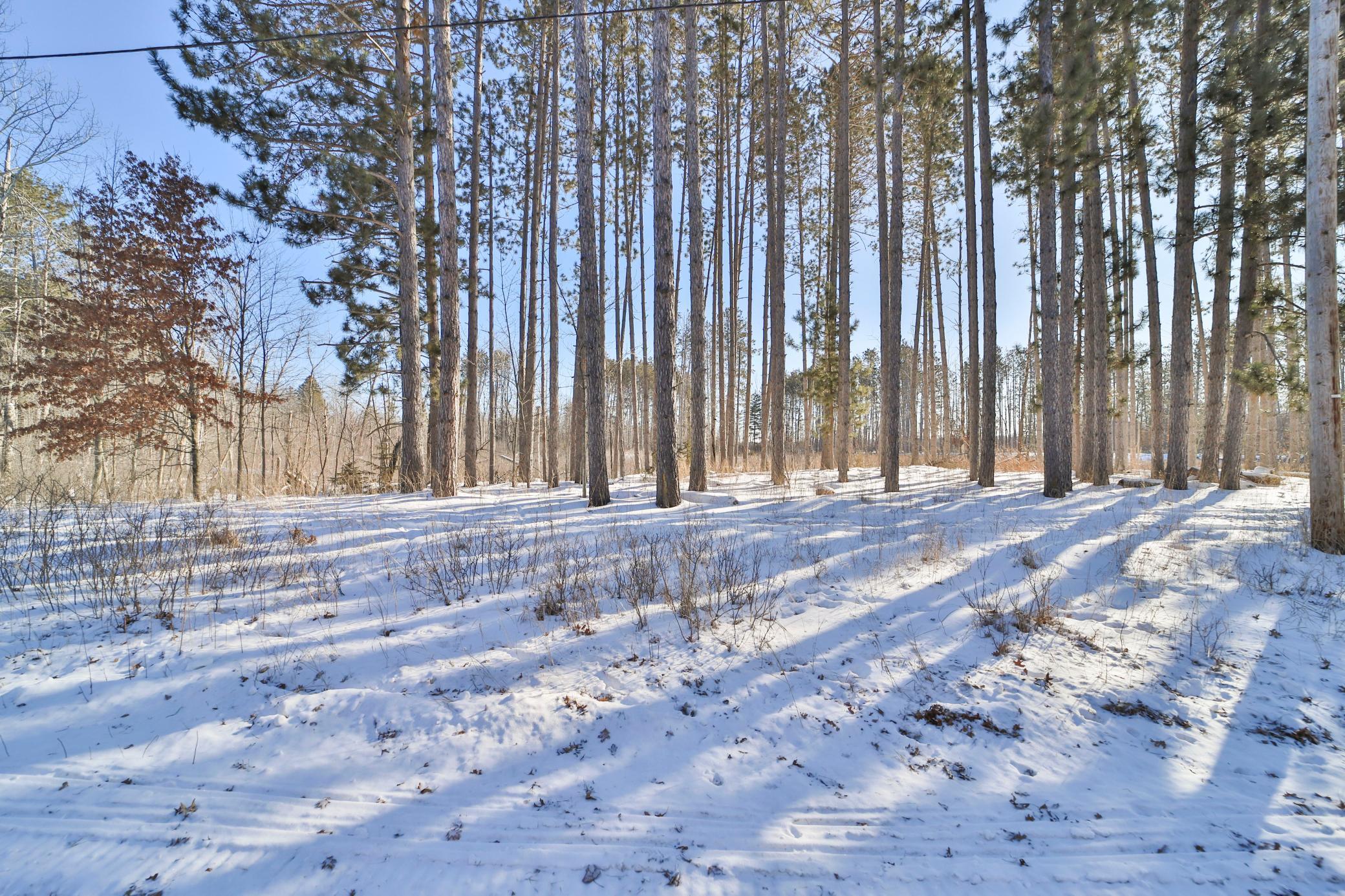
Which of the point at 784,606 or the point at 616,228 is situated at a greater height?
the point at 616,228

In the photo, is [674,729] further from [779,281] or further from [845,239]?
[845,239]

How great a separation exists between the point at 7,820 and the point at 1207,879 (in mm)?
4232

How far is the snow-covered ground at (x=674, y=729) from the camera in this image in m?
1.64

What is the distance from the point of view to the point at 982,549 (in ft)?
17.1

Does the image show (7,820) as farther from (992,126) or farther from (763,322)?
(763,322)

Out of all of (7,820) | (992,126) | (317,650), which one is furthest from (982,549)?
(992,126)

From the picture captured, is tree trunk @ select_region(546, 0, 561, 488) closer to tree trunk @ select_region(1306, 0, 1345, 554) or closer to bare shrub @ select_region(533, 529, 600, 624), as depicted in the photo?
bare shrub @ select_region(533, 529, 600, 624)

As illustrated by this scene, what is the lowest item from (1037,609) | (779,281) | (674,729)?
(674,729)

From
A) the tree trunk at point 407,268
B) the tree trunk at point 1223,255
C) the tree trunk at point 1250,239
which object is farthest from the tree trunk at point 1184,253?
the tree trunk at point 407,268

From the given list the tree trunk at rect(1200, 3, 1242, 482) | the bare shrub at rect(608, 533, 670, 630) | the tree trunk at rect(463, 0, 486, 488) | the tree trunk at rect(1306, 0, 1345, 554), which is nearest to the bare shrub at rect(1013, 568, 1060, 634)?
the bare shrub at rect(608, 533, 670, 630)

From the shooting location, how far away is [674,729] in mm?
2348

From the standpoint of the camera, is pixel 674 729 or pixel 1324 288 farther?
pixel 1324 288

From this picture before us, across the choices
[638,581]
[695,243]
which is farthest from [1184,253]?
[638,581]

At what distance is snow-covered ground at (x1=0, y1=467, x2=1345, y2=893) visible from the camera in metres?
1.64
